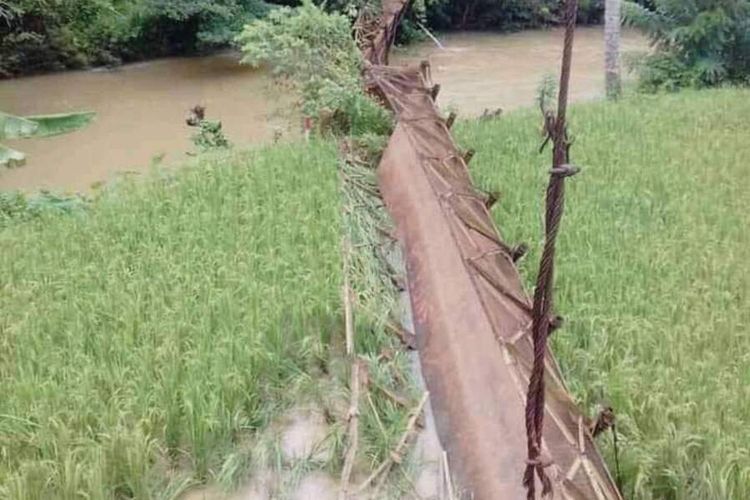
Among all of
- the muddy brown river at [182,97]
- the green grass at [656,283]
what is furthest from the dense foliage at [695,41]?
the green grass at [656,283]

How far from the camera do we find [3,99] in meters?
14.0

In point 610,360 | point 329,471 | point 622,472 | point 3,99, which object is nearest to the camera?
point 622,472

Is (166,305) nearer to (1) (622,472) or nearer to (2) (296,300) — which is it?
(2) (296,300)

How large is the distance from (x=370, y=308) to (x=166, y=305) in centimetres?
94

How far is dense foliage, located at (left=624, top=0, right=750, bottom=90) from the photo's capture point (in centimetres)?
1177

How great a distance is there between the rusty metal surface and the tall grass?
45 centimetres

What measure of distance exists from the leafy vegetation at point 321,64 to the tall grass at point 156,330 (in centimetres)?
208

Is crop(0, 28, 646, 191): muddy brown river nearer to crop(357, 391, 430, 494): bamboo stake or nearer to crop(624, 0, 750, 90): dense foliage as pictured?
crop(624, 0, 750, 90): dense foliage

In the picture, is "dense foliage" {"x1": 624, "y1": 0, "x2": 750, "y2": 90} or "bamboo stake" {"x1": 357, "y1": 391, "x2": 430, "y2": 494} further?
"dense foliage" {"x1": 624, "y1": 0, "x2": 750, "y2": 90}

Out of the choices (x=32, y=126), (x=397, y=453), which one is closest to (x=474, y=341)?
(x=397, y=453)

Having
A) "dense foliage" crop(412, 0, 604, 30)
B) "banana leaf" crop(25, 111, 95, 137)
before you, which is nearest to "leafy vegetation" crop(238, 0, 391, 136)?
"banana leaf" crop(25, 111, 95, 137)

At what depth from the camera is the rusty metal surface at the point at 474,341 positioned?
2717 millimetres

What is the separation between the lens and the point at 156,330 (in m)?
3.78

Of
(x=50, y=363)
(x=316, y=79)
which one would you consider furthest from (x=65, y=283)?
(x=316, y=79)
